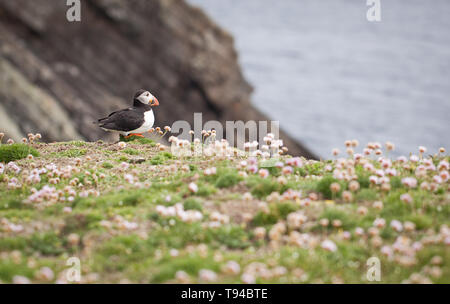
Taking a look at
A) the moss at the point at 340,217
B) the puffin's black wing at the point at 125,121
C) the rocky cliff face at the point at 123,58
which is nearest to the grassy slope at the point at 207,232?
the moss at the point at 340,217

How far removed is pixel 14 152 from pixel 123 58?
26.3 meters

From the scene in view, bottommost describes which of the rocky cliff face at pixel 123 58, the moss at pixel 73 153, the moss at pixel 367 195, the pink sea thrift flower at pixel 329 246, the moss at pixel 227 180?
the pink sea thrift flower at pixel 329 246

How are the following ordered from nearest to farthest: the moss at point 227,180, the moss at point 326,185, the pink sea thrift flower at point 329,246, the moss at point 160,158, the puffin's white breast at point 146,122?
the pink sea thrift flower at point 329,246, the moss at point 326,185, the moss at point 227,180, the moss at point 160,158, the puffin's white breast at point 146,122

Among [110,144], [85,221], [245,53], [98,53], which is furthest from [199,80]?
[245,53]

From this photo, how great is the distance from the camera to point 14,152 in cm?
1383

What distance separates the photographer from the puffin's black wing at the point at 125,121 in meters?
13.6

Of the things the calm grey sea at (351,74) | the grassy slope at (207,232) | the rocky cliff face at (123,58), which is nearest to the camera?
the grassy slope at (207,232)

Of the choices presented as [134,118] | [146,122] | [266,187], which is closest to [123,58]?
[146,122]

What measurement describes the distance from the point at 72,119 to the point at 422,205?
27.2 meters

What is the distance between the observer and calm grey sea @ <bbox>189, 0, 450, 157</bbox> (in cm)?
7569

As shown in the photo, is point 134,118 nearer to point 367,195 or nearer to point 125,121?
point 125,121

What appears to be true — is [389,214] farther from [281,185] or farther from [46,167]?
[46,167]

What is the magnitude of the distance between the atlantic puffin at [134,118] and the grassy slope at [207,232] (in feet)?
7.74

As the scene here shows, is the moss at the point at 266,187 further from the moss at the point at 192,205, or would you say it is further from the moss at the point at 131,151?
the moss at the point at 131,151
